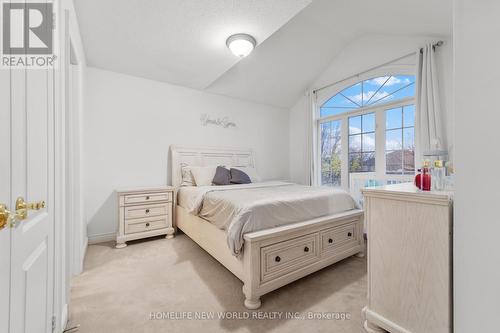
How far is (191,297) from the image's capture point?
1.77 m

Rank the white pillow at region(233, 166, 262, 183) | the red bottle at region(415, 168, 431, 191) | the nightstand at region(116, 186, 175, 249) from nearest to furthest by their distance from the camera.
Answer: the red bottle at region(415, 168, 431, 191)
the nightstand at region(116, 186, 175, 249)
the white pillow at region(233, 166, 262, 183)

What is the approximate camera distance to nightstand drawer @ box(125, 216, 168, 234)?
2857mm

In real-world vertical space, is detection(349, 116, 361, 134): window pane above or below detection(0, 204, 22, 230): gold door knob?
above

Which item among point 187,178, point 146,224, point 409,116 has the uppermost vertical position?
point 409,116

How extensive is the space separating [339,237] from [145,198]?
2.49 m

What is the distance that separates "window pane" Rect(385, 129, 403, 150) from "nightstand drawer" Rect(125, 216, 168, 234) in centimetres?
343

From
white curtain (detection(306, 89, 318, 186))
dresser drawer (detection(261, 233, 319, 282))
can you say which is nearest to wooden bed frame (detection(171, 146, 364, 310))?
dresser drawer (detection(261, 233, 319, 282))

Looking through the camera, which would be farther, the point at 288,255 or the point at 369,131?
the point at 369,131

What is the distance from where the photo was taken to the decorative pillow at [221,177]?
11.0 ft

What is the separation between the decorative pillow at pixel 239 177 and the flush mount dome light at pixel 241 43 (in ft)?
5.73

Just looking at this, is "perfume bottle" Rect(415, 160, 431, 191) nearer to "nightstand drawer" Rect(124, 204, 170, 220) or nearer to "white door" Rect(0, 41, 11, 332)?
"white door" Rect(0, 41, 11, 332)

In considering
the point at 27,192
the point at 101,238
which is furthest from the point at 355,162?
the point at 101,238

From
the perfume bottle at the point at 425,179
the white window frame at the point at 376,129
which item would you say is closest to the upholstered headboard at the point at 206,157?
the white window frame at the point at 376,129

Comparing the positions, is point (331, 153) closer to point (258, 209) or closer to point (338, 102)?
point (338, 102)
